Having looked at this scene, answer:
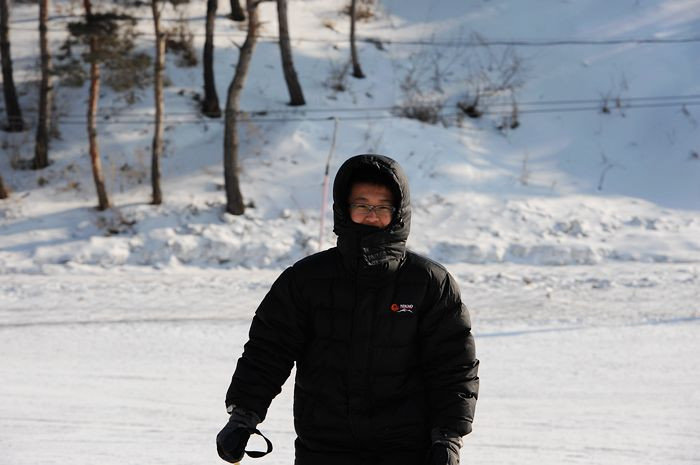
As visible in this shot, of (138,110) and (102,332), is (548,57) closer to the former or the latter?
(138,110)

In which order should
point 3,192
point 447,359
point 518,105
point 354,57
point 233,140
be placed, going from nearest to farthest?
point 447,359 → point 233,140 → point 3,192 → point 518,105 → point 354,57

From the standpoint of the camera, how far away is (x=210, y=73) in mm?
20453

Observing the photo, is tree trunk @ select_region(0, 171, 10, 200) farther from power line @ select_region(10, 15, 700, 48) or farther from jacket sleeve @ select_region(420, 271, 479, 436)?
jacket sleeve @ select_region(420, 271, 479, 436)

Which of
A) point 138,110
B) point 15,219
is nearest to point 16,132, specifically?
point 138,110

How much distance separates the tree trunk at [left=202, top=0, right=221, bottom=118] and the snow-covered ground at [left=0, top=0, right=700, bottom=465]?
403mm

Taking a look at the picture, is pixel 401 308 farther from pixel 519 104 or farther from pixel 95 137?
pixel 519 104

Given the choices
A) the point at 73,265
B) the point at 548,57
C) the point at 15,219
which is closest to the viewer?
the point at 73,265

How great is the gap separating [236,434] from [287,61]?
18.1m

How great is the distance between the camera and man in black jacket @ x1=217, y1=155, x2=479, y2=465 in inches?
112

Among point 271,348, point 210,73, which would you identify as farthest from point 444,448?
point 210,73

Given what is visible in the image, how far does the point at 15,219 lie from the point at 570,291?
1024cm

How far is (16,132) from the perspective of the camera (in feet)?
68.0

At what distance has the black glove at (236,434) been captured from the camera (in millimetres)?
2889

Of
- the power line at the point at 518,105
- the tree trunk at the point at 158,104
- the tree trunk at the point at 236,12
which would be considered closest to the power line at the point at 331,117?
the power line at the point at 518,105
